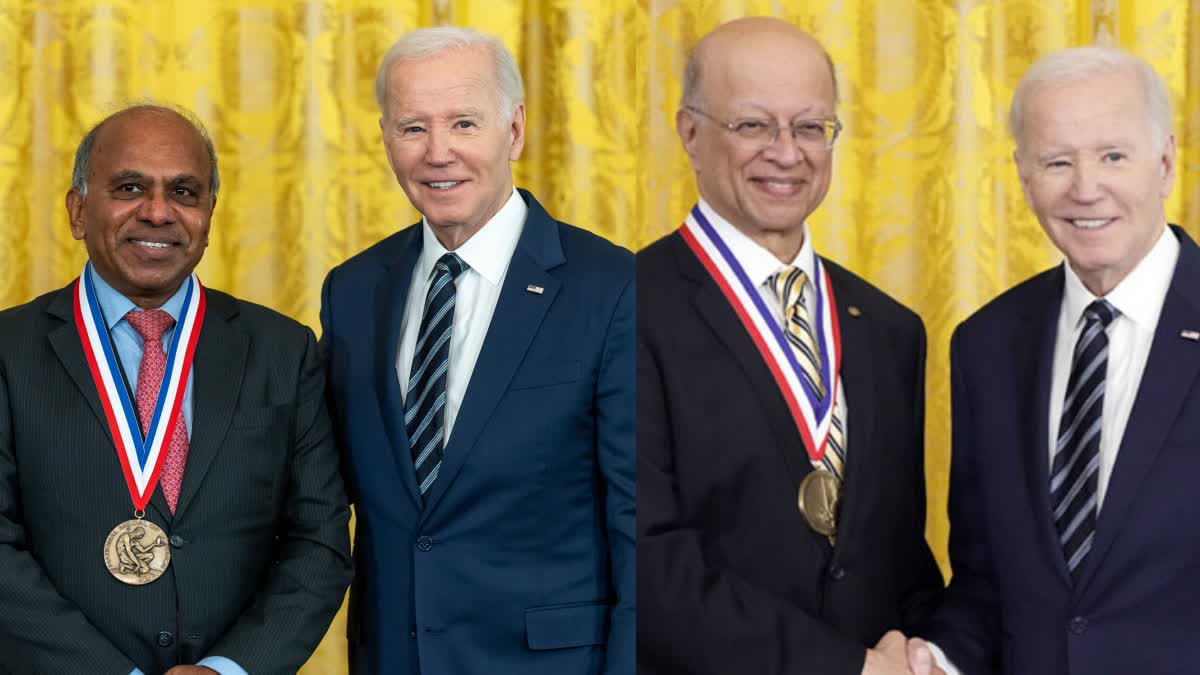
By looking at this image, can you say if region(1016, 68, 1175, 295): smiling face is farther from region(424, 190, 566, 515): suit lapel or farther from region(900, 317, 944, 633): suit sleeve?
region(424, 190, 566, 515): suit lapel

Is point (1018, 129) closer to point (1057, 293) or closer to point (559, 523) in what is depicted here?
point (1057, 293)

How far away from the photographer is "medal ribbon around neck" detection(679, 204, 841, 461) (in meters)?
1.48

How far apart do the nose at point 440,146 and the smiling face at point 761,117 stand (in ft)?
1.71

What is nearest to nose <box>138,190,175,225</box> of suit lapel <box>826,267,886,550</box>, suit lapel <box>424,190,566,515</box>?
suit lapel <box>424,190,566,515</box>

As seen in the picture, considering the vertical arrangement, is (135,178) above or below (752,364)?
above

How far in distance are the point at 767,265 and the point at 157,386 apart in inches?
42.1

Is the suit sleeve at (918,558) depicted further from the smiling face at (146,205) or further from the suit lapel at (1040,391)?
the smiling face at (146,205)

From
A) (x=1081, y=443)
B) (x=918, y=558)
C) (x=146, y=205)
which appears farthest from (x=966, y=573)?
(x=146, y=205)

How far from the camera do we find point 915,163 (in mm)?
1723

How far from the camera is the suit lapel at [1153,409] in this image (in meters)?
1.44

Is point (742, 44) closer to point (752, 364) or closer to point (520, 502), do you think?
point (752, 364)

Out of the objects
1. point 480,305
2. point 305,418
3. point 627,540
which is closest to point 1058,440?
point 627,540

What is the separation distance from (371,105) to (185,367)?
0.67 metres

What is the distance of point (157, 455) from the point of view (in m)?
1.96
